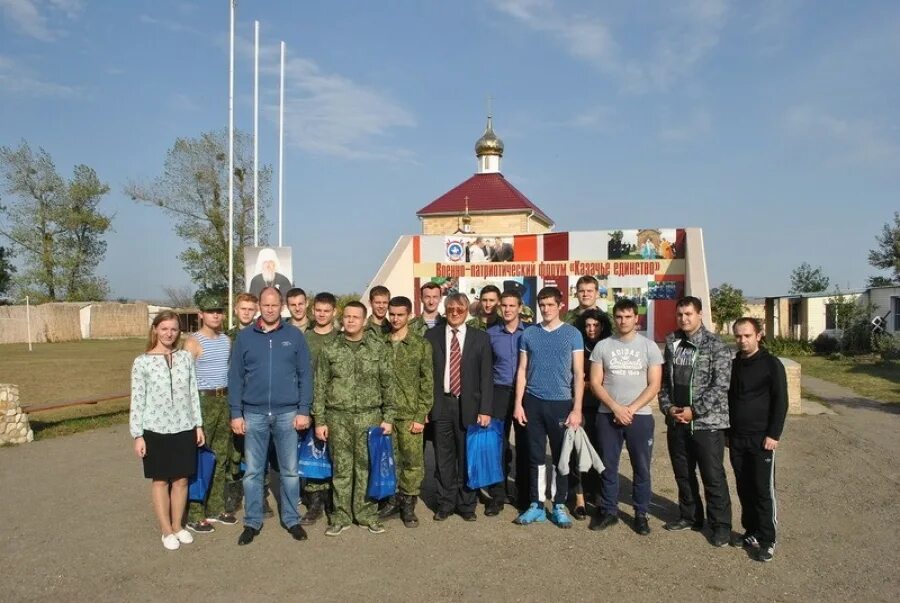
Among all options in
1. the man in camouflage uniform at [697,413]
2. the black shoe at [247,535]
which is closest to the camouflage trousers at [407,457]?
the black shoe at [247,535]

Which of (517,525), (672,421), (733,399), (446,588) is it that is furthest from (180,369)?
(733,399)

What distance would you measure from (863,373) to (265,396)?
664 inches

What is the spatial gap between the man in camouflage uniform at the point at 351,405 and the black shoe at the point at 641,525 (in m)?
1.96

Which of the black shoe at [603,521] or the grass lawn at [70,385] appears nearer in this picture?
the black shoe at [603,521]

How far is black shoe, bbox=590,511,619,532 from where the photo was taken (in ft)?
17.2

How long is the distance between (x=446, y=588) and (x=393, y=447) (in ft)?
4.75

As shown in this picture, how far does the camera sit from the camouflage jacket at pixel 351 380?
521 cm

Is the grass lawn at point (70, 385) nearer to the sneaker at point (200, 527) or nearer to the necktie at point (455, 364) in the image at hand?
the sneaker at point (200, 527)

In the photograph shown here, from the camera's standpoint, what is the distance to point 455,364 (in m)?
5.54

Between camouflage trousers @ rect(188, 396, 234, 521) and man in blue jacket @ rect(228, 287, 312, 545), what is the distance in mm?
365

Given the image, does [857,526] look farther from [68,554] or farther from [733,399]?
[68,554]

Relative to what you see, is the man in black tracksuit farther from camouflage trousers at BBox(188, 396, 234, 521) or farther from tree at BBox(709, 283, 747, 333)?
tree at BBox(709, 283, 747, 333)

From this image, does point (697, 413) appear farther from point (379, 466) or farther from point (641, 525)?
point (379, 466)

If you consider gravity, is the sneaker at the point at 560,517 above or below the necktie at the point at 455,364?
below
